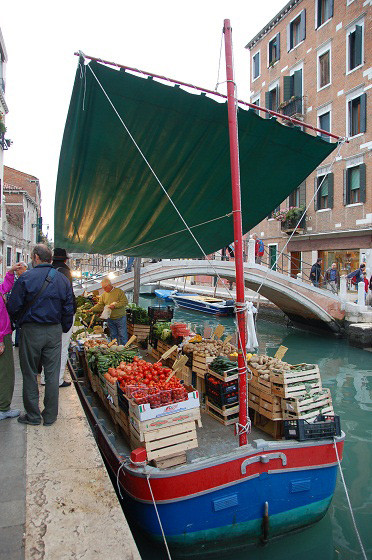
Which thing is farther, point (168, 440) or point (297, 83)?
point (297, 83)

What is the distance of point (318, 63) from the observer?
19297 millimetres

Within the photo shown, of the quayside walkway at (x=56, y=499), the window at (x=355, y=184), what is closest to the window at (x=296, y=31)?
the window at (x=355, y=184)

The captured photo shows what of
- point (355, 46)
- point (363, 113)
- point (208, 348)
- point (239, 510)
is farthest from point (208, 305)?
point (239, 510)

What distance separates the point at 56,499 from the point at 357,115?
1898cm

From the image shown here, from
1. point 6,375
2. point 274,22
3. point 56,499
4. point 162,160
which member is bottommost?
point 56,499

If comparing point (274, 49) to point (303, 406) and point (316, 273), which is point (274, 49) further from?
point (303, 406)

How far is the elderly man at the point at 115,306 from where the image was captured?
6.90m

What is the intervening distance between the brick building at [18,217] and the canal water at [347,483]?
17897mm

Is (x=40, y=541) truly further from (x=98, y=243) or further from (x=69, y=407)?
(x=98, y=243)

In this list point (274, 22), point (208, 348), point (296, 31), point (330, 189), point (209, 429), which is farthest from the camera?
point (274, 22)

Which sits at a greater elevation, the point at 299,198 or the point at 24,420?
the point at 299,198

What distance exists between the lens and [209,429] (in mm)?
4156

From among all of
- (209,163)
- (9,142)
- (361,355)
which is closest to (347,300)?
(361,355)

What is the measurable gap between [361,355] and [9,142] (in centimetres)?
1852
